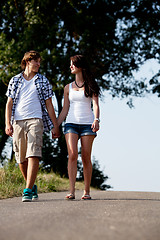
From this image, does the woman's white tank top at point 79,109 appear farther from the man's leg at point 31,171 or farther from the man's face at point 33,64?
the man's leg at point 31,171

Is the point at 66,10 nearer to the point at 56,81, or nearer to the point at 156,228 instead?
the point at 56,81

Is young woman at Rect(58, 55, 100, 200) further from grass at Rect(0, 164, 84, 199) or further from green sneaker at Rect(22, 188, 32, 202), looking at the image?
grass at Rect(0, 164, 84, 199)

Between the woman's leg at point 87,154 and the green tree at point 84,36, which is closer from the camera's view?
the woman's leg at point 87,154

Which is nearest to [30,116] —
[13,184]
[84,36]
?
[13,184]

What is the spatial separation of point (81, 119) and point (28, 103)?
34.8 inches

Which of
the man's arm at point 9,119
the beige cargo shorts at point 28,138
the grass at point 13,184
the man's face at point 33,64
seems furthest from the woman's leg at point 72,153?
the grass at point 13,184

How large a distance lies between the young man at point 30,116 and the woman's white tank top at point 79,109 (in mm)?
A: 329

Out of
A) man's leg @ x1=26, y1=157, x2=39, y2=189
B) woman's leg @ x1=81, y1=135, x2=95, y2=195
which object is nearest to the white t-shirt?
man's leg @ x1=26, y1=157, x2=39, y2=189

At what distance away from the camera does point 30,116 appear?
5.95 m

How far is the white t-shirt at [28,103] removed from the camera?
19.6 ft

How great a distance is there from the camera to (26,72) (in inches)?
247

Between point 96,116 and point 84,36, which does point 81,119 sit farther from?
point 84,36

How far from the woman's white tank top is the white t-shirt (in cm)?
52

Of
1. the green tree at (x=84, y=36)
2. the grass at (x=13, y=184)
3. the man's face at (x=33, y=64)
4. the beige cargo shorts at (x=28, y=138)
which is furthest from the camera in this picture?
the green tree at (x=84, y=36)
